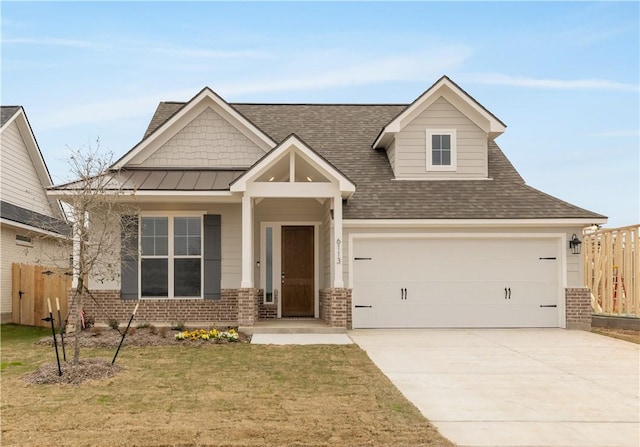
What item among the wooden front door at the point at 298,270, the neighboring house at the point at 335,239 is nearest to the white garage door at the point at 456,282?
the neighboring house at the point at 335,239

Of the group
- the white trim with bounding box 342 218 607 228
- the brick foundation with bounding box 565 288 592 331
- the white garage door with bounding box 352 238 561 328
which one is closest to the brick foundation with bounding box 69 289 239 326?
the white garage door with bounding box 352 238 561 328

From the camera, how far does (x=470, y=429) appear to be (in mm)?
6246

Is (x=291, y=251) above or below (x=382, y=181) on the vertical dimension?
below

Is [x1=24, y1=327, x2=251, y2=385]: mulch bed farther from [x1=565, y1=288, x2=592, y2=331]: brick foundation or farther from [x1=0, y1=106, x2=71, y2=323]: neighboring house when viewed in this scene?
[x1=565, y1=288, x2=592, y2=331]: brick foundation

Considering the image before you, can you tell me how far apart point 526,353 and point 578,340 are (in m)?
2.60

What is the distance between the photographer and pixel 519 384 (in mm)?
8516

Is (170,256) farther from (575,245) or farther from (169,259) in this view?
(575,245)

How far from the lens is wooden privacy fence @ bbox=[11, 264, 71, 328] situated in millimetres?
17594

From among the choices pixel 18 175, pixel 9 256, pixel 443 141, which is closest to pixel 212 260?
pixel 443 141

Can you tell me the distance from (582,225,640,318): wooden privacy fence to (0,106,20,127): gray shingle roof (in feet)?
58.9

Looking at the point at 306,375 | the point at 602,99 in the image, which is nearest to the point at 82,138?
the point at 306,375

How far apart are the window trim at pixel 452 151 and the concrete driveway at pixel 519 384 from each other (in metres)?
4.84

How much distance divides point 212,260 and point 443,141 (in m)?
6.98

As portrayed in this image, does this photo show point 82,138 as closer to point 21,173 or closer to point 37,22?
point 37,22
